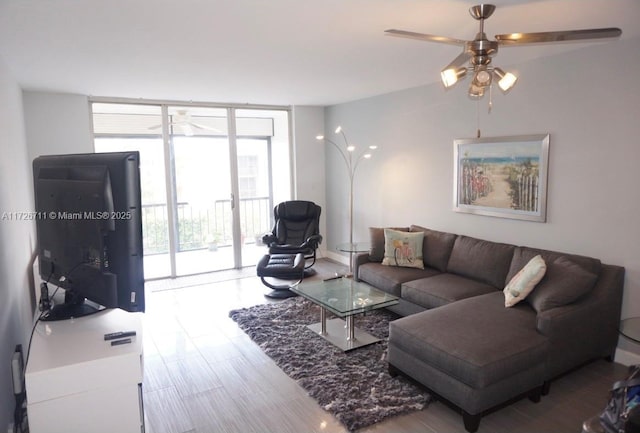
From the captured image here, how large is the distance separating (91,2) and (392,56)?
2.21 metres

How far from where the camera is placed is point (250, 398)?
9.36ft

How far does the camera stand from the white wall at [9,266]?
210cm

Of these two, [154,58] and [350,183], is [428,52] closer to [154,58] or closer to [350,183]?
[154,58]

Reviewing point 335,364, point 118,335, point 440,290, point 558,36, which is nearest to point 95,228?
point 118,335

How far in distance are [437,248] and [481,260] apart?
565 millimetres

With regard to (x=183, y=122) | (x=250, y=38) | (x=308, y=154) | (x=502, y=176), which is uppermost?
(x=250, y=38)

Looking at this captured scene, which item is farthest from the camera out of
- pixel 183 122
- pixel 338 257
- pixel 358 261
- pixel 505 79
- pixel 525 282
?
pixel 338 257

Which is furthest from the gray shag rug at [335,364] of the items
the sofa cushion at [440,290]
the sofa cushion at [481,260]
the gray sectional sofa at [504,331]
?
the sofa cushion at [481,260]

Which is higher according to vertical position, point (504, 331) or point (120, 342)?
point (120, 342)

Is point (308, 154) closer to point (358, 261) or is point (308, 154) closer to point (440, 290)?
point (358, 261)

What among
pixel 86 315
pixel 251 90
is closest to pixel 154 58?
pixel 251 90

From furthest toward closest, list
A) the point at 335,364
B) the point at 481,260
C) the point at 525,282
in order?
the point at 481,260
the point at 335,364
the point at 525,282

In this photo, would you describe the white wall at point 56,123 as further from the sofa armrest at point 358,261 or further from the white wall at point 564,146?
the white wall at point 564,146

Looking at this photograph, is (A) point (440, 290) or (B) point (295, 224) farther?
(B) point (295, 224)
